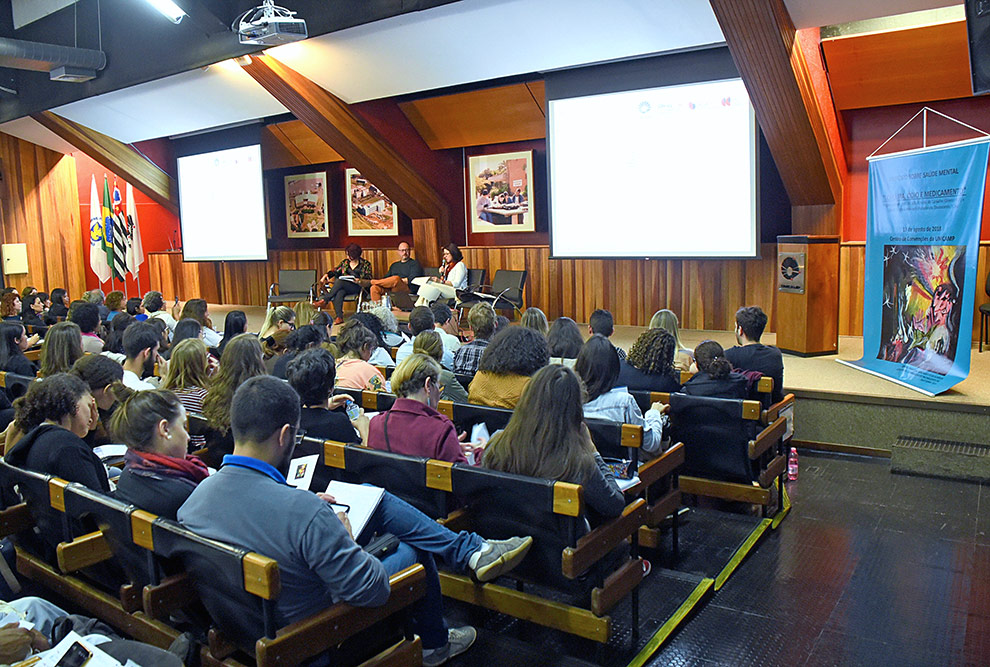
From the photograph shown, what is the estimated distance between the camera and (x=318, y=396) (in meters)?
3.18

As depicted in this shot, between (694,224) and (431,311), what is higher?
(694,224)

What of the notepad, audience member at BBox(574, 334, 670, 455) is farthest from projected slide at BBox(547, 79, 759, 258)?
the notepad

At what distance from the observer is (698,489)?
3.76 metres

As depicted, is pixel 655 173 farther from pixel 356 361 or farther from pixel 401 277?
pixel 356 361

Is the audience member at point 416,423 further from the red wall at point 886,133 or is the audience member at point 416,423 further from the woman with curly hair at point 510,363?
the red wall at point 886,133

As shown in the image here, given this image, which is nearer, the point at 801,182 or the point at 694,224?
the point at 801,182

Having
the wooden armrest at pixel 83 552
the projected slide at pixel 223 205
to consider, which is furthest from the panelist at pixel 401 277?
the wooden armrest at pixel 83 552

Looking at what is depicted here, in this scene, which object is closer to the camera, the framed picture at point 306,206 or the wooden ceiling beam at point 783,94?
the wooden ceiling beam at point 783,94

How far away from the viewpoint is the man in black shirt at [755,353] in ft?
13.8

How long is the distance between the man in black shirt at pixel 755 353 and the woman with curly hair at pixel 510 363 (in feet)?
4.83

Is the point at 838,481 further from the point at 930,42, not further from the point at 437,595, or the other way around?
the point at 930,42

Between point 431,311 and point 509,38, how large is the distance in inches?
113

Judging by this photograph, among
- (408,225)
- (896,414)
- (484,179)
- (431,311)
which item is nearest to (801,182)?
(896,414)

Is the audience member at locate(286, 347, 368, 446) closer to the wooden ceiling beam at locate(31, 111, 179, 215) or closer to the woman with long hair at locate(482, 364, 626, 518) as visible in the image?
the woman with long hair at locate(482, 364, 626, 518)
